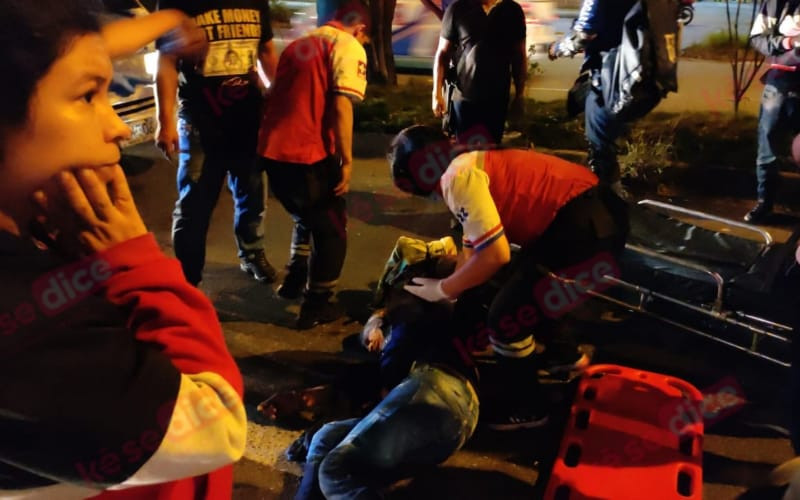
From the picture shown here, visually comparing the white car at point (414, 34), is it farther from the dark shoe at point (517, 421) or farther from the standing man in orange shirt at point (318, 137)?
the dark shoe at point (517, 421)

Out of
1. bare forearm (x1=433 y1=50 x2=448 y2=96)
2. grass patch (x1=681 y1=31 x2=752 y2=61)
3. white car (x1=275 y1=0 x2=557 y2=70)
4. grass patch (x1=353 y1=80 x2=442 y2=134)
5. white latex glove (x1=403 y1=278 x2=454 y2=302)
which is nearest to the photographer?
white latex glove (x1=403 y1=278 x2=454 y2=302)

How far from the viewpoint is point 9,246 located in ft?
2.44

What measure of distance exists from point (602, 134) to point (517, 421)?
2040mm

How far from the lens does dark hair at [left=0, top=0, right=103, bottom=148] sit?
71 cm

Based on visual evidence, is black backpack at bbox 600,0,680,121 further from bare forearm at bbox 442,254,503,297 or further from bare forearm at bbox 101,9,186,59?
bare forearm at bbox 101,9,186,59

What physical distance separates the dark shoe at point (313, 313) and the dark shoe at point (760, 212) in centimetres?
306

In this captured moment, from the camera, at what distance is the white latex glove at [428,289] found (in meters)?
2.71

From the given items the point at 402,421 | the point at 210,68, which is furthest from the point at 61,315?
the point at 210,68

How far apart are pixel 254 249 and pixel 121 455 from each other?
3.36 m

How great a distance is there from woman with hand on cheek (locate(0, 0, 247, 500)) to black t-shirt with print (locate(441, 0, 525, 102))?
→ 3.65 metres

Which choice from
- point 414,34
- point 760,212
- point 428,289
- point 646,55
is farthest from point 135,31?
point 414,34

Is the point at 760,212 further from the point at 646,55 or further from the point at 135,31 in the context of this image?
the point at 135,31

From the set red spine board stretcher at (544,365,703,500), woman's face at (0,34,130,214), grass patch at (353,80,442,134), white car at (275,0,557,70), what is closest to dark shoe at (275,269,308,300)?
red spine board stretcher at (544,365,703,500)

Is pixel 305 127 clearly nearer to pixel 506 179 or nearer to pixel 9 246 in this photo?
pixel 506 179
